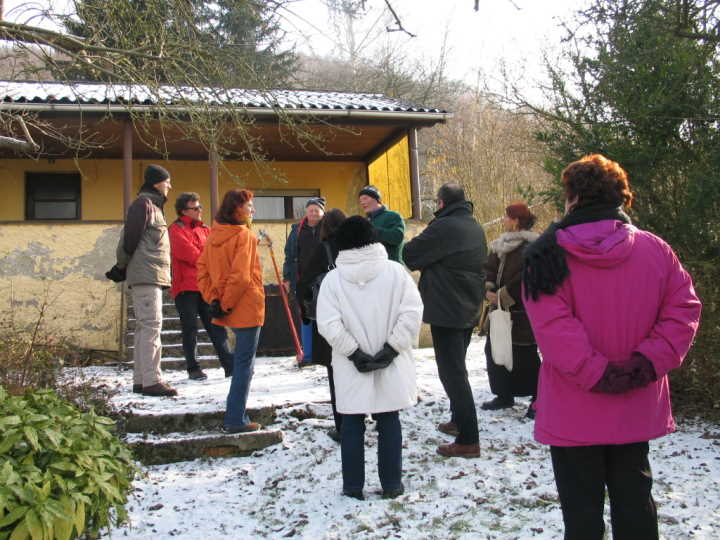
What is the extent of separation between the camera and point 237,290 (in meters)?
4.74

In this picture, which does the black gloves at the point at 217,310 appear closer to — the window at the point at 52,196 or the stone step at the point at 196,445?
the stone step at the point at 196,445

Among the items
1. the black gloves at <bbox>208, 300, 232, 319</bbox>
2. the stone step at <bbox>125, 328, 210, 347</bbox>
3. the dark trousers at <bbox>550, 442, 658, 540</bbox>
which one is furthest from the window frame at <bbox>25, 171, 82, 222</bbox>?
the dark trousers at <bbox>550, 442, 658, 540</bbox>

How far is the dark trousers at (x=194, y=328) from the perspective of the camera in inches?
249

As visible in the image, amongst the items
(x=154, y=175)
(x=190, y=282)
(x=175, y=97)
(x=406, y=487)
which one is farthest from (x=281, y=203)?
(x=406, y=487)

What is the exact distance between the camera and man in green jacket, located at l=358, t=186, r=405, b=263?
5.27 metres

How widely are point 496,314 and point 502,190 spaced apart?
12707 mm

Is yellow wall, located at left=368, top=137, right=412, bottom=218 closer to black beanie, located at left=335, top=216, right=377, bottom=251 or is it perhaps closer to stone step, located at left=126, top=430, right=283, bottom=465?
stone step, located at left=126, top=430, right=283, bottom=465

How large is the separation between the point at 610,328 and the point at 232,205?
329cm

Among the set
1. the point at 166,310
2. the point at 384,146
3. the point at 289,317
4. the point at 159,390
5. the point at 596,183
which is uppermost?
the point at 384,146

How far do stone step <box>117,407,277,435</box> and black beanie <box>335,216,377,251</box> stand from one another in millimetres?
2181

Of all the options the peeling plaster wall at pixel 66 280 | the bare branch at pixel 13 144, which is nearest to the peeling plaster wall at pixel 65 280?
the peeling plaster wall at pixel 66 280

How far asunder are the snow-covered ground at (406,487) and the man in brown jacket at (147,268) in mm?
280

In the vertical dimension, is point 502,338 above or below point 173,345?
above

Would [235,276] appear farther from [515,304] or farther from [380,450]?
[515,304]
